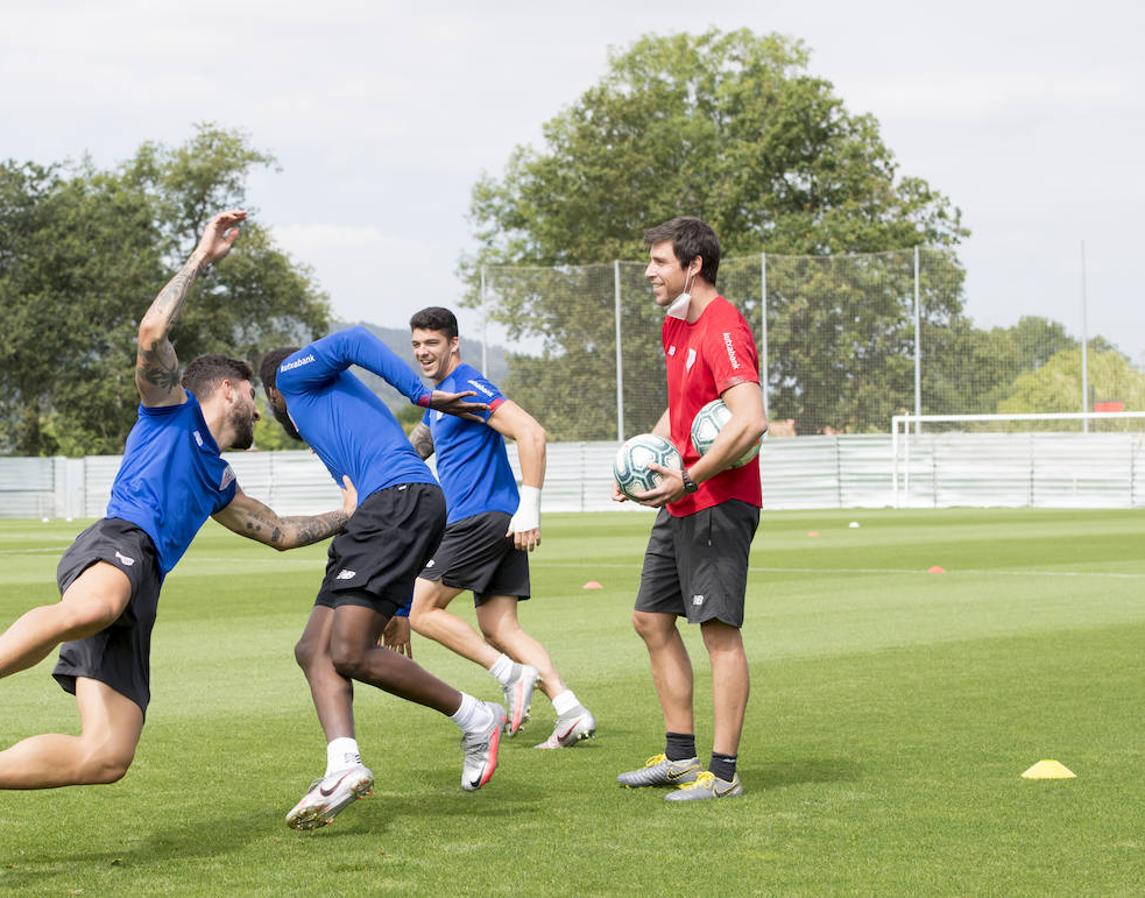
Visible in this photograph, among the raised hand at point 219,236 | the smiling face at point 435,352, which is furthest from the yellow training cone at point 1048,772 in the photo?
Result: the raised hand at point 219,236

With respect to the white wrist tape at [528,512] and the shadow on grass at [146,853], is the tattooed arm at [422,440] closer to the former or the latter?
the white wrist tape at [528,512]

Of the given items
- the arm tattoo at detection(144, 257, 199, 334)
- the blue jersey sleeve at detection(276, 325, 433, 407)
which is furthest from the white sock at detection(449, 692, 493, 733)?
the arm tattoo at detection(144, 257, 199, 334)

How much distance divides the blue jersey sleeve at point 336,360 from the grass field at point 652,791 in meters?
1.59

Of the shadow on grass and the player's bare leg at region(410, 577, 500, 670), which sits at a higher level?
the player's bare leg at region(410, 577, 500, 670)

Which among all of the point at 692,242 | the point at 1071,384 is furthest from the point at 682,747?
the point at 1071,384

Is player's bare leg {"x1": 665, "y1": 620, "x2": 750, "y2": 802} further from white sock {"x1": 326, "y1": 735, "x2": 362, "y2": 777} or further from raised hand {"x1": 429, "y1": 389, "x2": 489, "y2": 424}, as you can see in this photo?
raised hand {"x1": 429, "y1": 389, "x2": 489, "y2": 424}

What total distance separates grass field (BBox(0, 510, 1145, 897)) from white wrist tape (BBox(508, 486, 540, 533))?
1034 mm

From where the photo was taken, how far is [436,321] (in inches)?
312

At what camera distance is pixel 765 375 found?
38.7 meters

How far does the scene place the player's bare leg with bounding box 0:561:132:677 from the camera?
16.9ft

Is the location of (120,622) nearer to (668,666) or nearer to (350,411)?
(350,411)

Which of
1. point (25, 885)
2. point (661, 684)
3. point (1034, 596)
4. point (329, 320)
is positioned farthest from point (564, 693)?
point (329, 320)

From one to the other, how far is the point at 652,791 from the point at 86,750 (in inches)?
89.3

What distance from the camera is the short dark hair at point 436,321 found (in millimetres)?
7914
